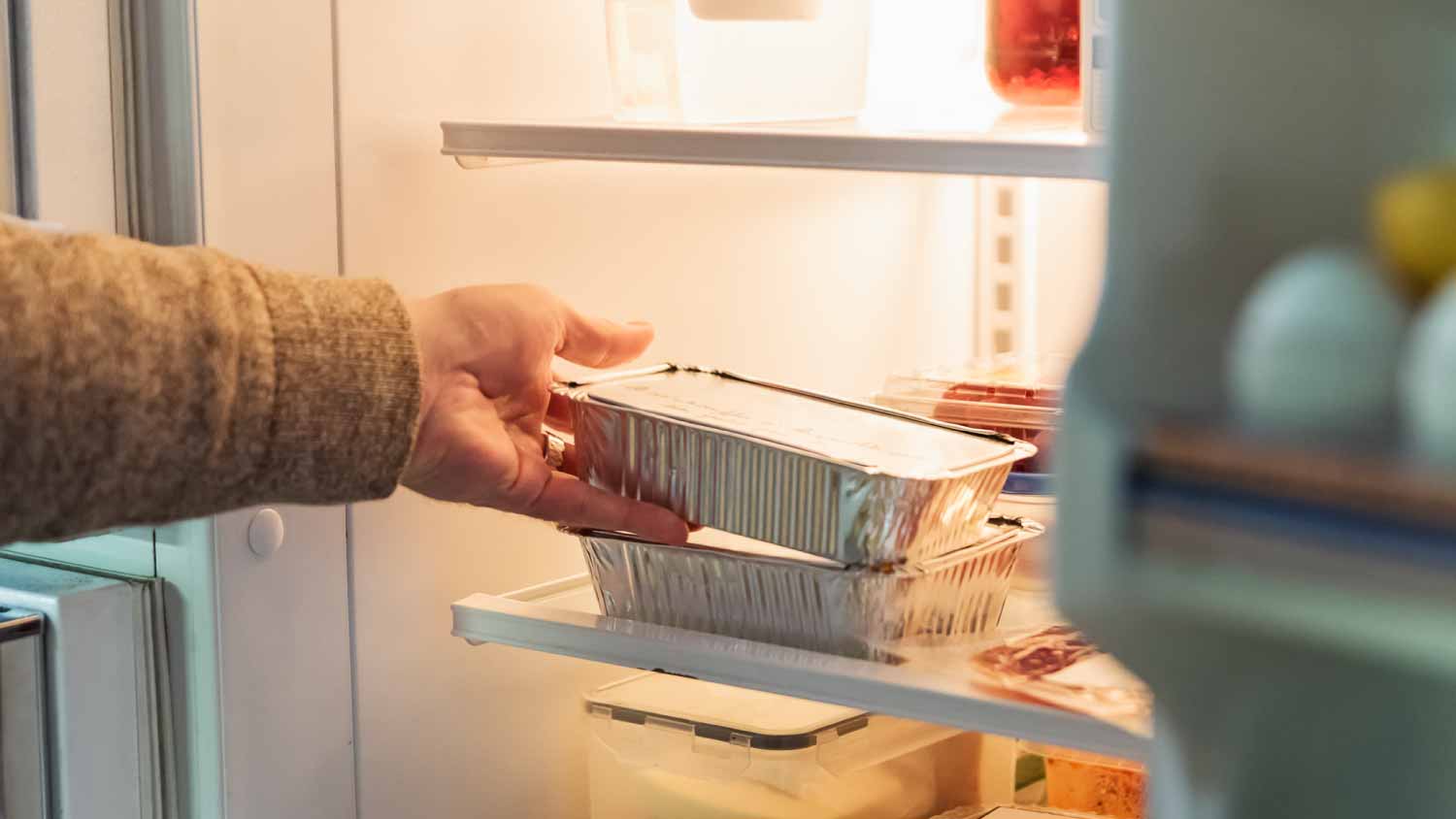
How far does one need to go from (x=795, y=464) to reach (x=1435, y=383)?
58 centimetres

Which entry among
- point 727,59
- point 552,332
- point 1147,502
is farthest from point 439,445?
point 1147,502

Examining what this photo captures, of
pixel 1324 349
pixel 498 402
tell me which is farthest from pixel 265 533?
pixel 1324 349

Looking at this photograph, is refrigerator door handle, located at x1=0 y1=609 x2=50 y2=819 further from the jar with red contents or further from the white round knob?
the jar with red contents

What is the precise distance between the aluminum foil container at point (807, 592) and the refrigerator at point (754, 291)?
24 mm

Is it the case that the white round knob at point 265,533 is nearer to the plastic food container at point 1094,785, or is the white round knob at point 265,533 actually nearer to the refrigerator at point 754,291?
the refrigerator at point 754,291

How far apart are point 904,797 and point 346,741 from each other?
416 mm

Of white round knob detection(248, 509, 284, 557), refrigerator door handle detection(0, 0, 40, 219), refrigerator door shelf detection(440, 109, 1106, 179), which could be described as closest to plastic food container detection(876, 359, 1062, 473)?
refrigerator door shelf detection(440, 109, 1106, 179)

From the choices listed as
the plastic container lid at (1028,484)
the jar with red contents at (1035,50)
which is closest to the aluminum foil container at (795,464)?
the plastic container lid at (1028,484)

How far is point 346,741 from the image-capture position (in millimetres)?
1093

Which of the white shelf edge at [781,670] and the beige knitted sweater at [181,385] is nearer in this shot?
the beige knitted sweater at [181,385]

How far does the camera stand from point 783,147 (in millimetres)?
947

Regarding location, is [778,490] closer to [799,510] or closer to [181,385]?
[799,510]

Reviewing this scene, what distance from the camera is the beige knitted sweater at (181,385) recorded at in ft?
2.38

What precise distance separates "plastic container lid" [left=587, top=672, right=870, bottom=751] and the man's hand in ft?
0.66
